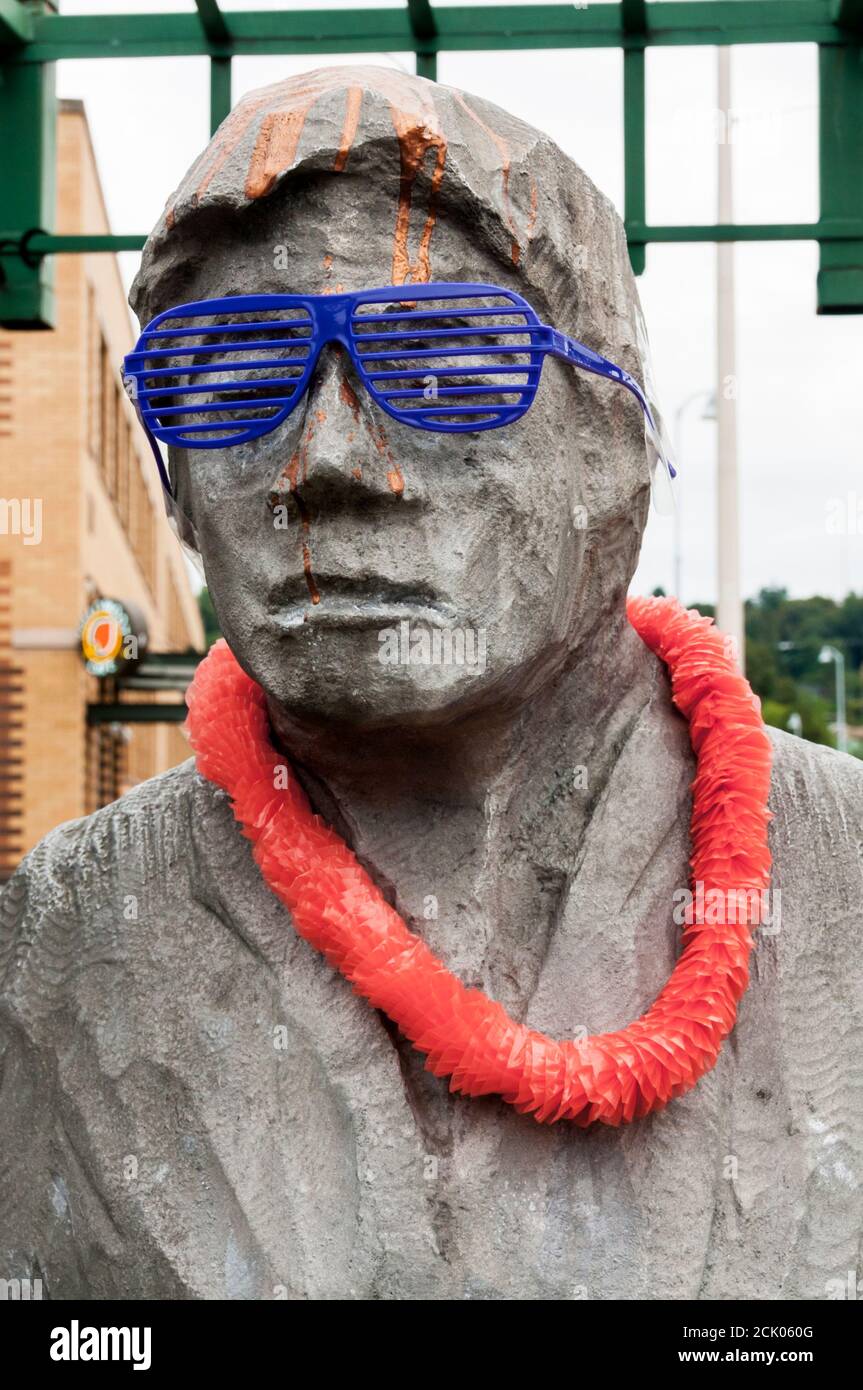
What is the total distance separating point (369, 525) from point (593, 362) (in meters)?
0.42

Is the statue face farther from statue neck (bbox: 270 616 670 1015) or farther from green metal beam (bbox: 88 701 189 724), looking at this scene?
green metal beam (bbox: 88 701 189 724)

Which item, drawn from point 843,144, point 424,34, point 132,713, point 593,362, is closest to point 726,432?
point 132,713

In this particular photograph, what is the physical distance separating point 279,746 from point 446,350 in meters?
0.73

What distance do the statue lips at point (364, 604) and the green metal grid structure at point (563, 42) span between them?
2.39 metres

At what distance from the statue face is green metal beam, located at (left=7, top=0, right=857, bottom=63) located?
220 cm

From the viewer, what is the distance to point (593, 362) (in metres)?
2.47

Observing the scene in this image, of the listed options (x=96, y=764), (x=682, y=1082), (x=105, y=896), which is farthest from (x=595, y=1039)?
(x=96, y=764)

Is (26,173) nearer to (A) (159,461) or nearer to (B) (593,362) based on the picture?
(A) (159,461)

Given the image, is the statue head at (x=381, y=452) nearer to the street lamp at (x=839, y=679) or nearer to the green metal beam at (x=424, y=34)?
the green metal beam at (x=424, y=34)

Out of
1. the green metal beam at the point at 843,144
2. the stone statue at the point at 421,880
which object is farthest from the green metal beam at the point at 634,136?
the stone statue at the point at 421,880

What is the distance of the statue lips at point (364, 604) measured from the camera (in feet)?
7.56

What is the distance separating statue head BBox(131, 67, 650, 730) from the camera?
2322 millimetres

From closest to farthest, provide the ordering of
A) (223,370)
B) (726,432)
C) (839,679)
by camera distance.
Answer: (223,370)
(726,432)
(839,679)

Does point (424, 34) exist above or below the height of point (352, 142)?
above
